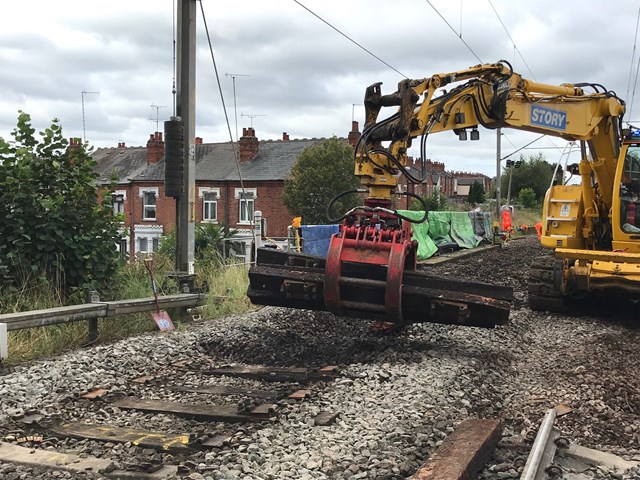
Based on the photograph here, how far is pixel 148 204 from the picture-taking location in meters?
46.8

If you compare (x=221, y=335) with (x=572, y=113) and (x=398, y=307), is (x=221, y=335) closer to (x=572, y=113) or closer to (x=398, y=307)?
(x=398, y=307)

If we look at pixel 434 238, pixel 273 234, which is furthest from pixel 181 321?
pixel 273 234

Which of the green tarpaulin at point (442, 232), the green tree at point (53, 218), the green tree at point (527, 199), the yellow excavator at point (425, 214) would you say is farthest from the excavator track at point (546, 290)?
the green tree at point (527, 199)

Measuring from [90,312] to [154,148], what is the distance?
40911mm

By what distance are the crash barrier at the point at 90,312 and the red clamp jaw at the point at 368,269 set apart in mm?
2948

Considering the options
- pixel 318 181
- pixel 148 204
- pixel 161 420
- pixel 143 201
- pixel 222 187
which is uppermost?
pixel 318 181

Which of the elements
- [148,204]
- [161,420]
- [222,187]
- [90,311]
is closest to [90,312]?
[90,311]

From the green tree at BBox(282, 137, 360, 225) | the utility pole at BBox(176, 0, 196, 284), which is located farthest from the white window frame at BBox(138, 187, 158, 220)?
the utility pole at BBox(176, 0, 196, 284)

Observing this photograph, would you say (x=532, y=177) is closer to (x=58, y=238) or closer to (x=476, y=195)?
(x=476, y=195)

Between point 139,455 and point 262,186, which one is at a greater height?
point 262,186

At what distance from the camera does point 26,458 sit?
4.50 meters

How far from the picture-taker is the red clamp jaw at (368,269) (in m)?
6.98

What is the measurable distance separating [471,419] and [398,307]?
1.96m

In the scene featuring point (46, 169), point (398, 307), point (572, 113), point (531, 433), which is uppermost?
point (572, 113)
